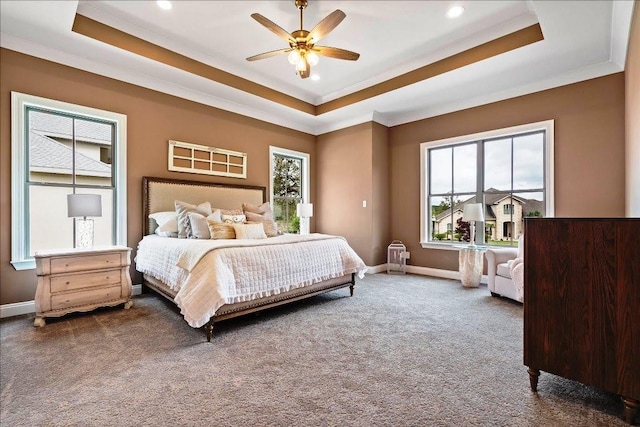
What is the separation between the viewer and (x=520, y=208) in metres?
4.37

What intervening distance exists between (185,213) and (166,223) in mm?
304

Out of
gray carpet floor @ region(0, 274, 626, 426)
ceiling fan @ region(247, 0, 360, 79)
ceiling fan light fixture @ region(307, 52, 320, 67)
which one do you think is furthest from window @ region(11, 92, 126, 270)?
ceiling fan light fixture @ region(307, 52, 320, 67)

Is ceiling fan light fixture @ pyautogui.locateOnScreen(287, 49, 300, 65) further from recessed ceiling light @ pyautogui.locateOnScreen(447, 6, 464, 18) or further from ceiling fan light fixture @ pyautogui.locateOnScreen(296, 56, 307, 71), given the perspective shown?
recessed ceiling light @ pyautogui.locateOnScreen(447, 6, 464, 18)

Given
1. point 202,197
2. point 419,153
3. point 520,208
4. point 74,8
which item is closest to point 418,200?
point 419,153

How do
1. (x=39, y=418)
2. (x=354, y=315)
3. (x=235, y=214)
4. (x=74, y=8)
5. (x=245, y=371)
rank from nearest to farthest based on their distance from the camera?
(x=39, y=418), (x=245, y=371), (x=74, y=8), (x=354, y=315), (x=235, y=214)

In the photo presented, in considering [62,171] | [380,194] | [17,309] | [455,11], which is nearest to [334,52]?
[455,11]

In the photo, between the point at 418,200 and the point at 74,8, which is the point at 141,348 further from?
the point at 418,200

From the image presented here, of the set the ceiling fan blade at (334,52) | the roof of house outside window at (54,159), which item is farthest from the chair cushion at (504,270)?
the roof of house outside window at (54,159)

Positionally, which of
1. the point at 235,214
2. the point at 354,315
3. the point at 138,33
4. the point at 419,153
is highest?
the point at 138,33

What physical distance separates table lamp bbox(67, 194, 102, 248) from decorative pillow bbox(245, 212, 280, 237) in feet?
5.82

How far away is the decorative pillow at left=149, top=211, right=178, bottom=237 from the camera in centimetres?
381

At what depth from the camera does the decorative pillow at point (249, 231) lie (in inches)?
139

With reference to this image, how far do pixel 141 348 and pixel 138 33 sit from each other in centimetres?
344

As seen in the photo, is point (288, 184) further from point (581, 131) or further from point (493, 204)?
point (581, 131)
